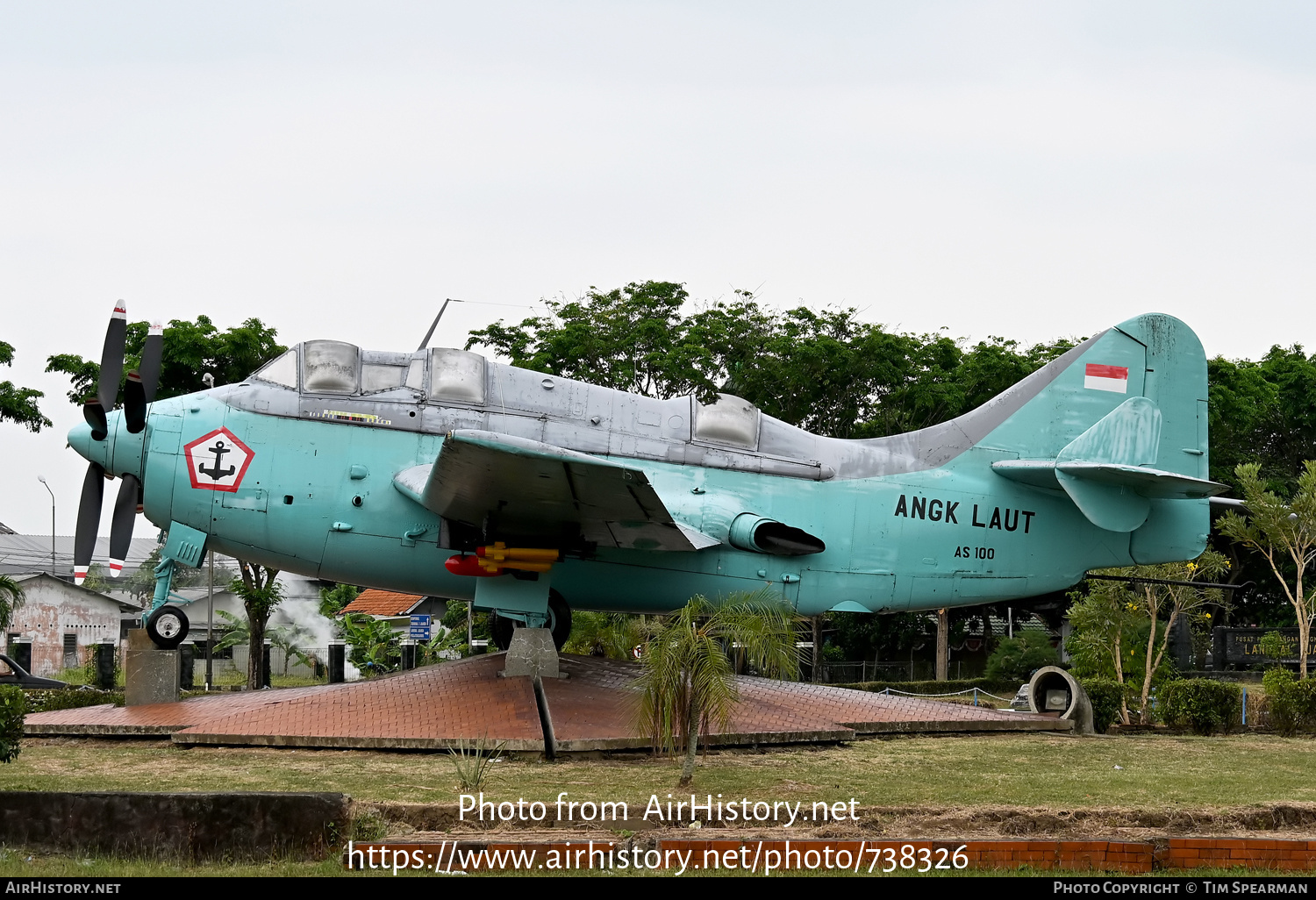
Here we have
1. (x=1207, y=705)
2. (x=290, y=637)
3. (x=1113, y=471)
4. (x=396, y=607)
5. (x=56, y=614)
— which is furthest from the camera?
(x=56, y=614)

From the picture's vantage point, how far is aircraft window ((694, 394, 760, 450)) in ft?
60.2

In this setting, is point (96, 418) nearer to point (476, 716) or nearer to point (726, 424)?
point (476, 716)

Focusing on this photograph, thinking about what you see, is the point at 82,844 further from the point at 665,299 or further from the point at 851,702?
the point at 665,299

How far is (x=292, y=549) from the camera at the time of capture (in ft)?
56.6

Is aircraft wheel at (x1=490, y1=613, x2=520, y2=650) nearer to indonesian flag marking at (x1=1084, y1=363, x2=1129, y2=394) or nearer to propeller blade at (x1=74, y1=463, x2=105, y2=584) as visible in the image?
propeller blade at (x1=74, y1=463, x2=105, y2=584)

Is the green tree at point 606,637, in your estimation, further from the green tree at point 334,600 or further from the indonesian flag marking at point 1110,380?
the green tree at point 334,600

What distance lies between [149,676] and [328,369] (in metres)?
5.45

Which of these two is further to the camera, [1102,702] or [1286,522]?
[1286,522]

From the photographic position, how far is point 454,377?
17484mm

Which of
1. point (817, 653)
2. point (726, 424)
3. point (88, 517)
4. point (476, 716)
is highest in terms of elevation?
point (726, 424)

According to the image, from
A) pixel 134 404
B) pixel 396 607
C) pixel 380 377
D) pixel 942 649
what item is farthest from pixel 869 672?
pixel 134 404

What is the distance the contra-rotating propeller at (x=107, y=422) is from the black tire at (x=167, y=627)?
103 centimetres

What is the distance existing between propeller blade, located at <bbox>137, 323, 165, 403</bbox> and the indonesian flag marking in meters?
14.9
